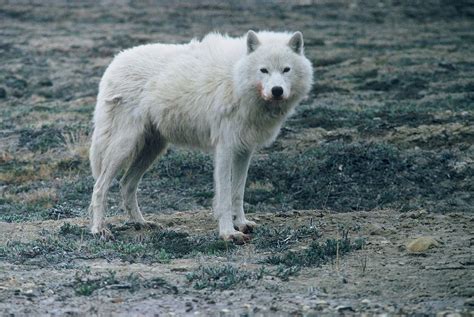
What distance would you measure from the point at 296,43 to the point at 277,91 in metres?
0.77

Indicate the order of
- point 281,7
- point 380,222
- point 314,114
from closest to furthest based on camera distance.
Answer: point 380,222, point 314,114, point 281,7

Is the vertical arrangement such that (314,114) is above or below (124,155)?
below

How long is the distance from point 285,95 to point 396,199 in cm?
367

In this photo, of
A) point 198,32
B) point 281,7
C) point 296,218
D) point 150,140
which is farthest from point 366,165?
point 281,7

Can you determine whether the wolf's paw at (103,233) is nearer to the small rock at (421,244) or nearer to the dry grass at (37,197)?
the dry grass at (37,197)

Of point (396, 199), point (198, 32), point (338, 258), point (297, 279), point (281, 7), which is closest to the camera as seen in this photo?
point (297, 279)

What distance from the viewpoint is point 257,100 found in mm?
9164

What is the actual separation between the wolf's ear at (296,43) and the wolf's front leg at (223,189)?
1319 mm

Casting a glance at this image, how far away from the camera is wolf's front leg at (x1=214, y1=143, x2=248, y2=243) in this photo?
915 cm

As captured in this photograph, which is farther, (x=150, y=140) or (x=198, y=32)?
(x=198, y=32)

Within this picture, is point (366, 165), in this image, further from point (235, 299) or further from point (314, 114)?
point (235, 299)

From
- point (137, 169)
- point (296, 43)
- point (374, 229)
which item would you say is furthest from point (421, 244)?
point (137, 169)

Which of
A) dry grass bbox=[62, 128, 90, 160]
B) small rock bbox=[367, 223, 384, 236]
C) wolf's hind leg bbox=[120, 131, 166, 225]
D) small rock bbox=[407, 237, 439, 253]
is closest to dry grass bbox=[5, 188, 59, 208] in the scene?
dry grass bbox=[62, 128, 90, 160]

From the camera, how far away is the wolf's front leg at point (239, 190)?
378 inches
